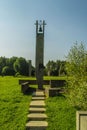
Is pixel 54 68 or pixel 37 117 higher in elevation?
pixel 54 68

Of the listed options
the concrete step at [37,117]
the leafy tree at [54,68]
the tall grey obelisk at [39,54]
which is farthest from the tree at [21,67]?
the concrete step at [37,117]

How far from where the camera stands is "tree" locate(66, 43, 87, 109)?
12413 millimetres

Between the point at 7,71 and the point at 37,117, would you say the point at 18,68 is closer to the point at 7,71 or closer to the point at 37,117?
the point at 7,71

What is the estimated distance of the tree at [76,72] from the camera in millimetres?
12413

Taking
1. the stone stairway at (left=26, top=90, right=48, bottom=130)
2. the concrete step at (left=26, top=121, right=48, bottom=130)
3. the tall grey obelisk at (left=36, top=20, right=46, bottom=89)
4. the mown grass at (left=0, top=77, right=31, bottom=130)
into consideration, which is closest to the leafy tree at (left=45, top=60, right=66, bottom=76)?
the tall grey obelisk at (left=36, top=20, right=46, bottom=89)

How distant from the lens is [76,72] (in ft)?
52.7

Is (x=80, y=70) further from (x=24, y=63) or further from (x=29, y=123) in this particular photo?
(x=24, y=63)

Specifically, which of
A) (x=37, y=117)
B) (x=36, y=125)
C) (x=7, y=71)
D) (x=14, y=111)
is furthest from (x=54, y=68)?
(x=36, y=125)

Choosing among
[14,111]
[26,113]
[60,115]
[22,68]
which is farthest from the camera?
[22,68]

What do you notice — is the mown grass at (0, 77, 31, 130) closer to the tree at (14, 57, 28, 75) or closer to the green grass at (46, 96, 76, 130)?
the green grass at (46, 96, 76, 130)

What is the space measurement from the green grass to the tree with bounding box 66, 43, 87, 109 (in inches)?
19.5

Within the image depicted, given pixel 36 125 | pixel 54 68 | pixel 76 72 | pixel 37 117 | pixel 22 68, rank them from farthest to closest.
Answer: pixel 54 68, pixel 22 68, pixel 76 72, pixel 37 117, pixel 36 125

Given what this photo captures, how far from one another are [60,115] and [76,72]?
17.7 ft

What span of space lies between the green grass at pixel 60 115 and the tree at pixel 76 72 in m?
0.50
